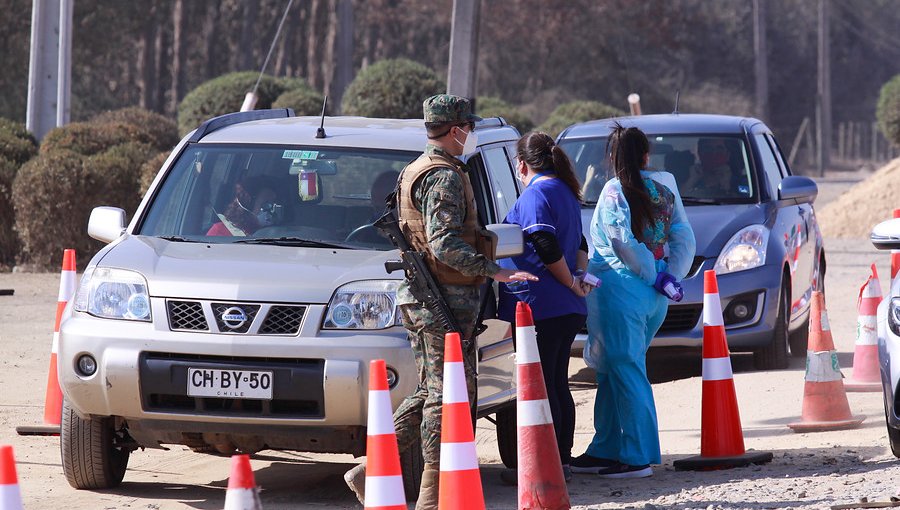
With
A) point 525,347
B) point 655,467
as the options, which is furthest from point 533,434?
point 655,467

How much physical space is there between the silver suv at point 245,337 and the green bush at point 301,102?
760 inches

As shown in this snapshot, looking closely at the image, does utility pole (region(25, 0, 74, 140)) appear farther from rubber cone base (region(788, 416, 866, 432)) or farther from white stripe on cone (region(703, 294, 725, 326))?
white stripe on cone (region(703, 294, 725, 326))

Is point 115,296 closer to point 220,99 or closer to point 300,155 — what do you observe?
point 300,155

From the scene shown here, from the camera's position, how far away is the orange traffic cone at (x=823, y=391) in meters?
8.34

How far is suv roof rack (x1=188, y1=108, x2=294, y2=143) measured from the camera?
7.70m

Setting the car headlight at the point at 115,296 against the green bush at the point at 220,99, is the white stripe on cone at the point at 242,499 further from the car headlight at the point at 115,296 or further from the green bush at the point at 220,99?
the green bush at the point at 220,99

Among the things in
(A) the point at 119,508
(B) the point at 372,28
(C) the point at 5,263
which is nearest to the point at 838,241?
(C) the point at 5,263

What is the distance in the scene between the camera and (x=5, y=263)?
18.2 m

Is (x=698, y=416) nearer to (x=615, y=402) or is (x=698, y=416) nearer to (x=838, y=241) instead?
(x=615, y=402)

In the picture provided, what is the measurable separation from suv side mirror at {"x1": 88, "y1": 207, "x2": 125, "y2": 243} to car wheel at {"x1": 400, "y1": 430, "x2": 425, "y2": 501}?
1906 millimetres

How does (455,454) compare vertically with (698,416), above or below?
above

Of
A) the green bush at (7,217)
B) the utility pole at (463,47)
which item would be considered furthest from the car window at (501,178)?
the green bush at (7,217)

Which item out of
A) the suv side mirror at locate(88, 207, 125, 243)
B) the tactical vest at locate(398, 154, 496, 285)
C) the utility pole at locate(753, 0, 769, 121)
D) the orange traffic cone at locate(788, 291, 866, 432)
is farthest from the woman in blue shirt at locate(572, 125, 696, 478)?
the utility pole at locate(753, 0, 769, 121)

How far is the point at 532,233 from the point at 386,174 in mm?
870
